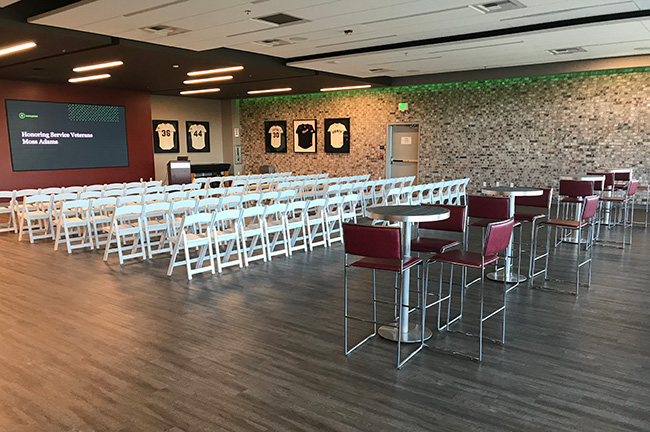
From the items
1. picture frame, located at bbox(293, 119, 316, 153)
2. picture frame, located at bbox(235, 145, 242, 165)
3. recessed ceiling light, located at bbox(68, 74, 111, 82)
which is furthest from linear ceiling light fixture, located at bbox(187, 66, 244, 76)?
picture frame, located at bbox(235, 145, 242, 165)

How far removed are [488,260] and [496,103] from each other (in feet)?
36.6

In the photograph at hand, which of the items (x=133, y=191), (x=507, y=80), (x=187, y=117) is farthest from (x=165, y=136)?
(x=507, y=80)

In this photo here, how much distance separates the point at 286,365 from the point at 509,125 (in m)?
12.0

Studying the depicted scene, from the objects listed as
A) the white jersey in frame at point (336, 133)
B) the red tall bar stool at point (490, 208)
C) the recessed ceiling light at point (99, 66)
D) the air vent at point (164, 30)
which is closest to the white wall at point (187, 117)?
the white jersey in frame at point (336, 133)

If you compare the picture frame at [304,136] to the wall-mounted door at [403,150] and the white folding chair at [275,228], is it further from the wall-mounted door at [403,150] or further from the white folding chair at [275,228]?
the white folding chair at [275,228]

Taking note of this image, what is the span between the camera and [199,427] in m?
2.84

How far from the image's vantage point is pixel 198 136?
64.2ft

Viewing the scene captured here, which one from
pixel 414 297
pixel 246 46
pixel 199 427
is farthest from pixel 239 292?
pixel 246 46

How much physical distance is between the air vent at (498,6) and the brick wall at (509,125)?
6872 mm

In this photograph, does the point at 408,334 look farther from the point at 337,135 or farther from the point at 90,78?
the point at 337,135

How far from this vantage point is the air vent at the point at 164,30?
777 centimetres

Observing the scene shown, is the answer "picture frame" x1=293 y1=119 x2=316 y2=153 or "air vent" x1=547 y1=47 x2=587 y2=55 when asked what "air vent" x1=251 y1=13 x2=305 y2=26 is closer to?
"air vent" x1=547 y1=47 x2=587 y2=55

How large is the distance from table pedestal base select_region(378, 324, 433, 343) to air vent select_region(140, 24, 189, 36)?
19.7 ft

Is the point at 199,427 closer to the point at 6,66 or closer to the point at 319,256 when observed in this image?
the point at 319,256
